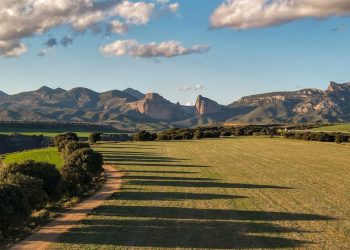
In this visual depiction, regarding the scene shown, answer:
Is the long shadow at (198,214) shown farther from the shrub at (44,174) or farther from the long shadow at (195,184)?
the long shadow at (195,184)

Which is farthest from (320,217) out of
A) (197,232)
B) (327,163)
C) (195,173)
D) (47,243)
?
(327,163)

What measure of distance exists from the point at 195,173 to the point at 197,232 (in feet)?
93.1

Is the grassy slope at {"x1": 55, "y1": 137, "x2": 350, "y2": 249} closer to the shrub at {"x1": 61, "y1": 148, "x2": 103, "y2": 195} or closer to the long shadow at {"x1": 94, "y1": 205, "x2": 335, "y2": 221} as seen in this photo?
the long shadow at {"x1": 94, "y1": 205, "x2": 335, "y2": 221}

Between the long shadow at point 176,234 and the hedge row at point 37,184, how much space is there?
134 inches

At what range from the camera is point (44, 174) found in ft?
113

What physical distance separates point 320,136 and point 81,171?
8962cm

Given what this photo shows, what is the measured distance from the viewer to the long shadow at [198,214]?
1122 inches

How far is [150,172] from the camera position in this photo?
5409cm

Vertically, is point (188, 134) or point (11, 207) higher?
point (188, 134)

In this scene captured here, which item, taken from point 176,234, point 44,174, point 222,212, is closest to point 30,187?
point 44,174

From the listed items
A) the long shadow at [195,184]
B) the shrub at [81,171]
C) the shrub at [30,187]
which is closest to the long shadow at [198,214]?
the shrub at [30,187]

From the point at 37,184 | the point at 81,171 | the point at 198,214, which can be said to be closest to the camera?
the point at 198,214

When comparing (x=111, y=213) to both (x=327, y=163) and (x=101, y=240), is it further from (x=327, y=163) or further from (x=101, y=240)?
(x=327, y=163)

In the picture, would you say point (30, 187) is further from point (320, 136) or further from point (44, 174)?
point (320, 136)
